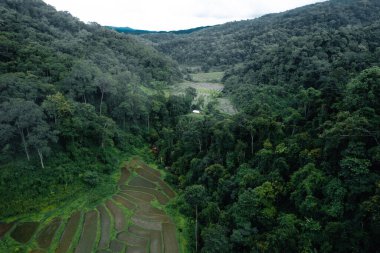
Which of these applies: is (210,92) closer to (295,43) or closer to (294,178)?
(295,43)

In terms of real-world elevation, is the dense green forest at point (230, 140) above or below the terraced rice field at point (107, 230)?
above

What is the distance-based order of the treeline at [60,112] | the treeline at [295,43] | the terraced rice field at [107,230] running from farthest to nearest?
1. the treeline at [295,43]
2. the treeline at [60,112]
3. the terraced rice field at [107,230]

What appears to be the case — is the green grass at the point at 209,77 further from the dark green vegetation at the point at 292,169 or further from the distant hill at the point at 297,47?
the dark green vegetation at the point at 292,169

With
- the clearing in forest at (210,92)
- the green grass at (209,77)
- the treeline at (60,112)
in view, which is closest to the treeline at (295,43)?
the green grass at (209,77)

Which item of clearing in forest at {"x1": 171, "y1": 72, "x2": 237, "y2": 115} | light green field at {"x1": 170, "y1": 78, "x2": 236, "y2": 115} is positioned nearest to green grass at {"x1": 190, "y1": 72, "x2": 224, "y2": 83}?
clearing in forest at {"x1": 171, "y1": 72, "x2": 237, "y2": 115}

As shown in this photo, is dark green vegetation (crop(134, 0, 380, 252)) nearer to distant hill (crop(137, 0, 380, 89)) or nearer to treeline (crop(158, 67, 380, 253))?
treeline (crop(158, 67, 380, 253))

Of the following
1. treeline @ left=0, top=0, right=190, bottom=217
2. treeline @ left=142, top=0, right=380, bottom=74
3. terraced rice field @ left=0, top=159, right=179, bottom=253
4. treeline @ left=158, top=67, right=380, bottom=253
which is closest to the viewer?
treeline @ left=158, top=67, right=380, bottom=253

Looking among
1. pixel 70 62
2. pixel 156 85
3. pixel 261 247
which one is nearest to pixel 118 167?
pixel 70 62
